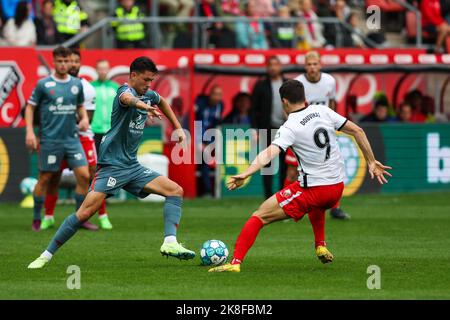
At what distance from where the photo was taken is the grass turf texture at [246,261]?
9.67 metres

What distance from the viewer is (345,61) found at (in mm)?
22875

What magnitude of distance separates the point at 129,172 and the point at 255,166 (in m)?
1.74

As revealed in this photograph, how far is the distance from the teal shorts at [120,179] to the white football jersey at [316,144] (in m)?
1.57

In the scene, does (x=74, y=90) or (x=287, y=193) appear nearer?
(x=287, y=193)

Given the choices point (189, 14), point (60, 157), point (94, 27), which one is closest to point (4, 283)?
point (60, 157)

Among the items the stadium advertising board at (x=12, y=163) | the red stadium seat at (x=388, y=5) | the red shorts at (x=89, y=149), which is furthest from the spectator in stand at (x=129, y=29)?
the red shorts at (x=89, y=149)

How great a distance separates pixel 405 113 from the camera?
22.5 metres

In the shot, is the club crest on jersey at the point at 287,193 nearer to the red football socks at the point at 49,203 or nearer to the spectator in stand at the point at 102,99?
the red football socks at the point at 49,203

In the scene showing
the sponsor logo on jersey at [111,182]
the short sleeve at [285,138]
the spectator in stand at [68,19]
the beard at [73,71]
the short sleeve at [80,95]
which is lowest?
the sponsor logo on jersey at [111,182]

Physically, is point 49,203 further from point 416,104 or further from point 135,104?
point 416,104

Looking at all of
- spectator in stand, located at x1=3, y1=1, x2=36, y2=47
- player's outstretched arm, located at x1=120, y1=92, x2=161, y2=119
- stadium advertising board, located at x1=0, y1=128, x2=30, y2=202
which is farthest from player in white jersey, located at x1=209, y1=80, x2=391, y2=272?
spectator in stand, located at x1=3, y1=1, x2=36, y2=47

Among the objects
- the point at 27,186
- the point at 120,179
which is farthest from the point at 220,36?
the point at 120,179

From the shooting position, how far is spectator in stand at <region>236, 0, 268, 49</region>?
2342 centimetres
